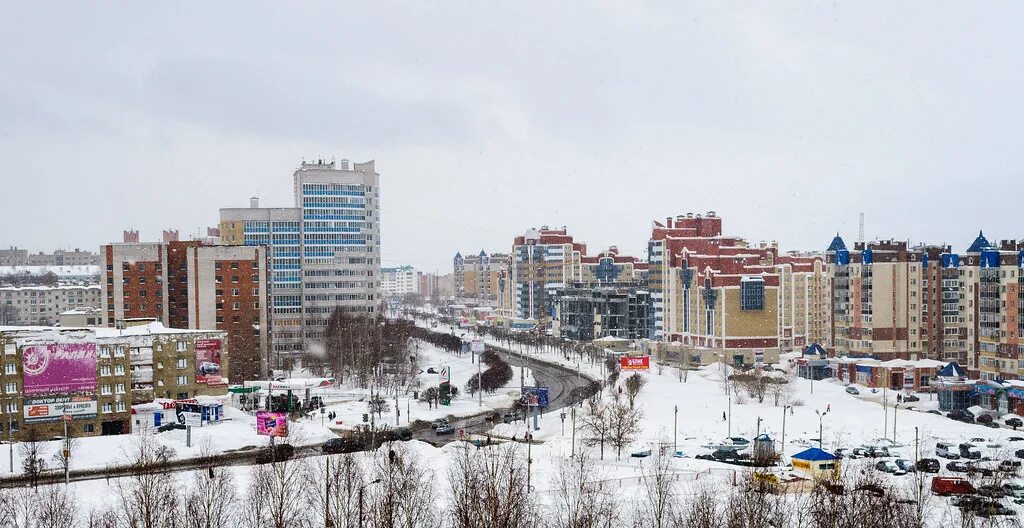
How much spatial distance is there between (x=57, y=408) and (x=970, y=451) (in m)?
33.1

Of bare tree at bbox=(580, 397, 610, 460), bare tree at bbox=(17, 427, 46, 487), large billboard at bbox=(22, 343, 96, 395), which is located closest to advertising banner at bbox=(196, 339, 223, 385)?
large billboard at bbox=(22, 343, 96, 395)

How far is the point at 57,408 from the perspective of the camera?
36.2m

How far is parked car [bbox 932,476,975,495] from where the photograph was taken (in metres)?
27.1

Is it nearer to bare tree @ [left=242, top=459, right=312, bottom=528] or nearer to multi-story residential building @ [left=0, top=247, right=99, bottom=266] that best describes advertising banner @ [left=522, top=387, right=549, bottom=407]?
bare tree @ [left=242, top=459, right=312, bottom=528]

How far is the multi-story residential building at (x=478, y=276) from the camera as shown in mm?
147538

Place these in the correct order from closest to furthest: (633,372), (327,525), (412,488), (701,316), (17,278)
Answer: (327,525) < (412,488) < (633,372) < (701,316) < (17,278)

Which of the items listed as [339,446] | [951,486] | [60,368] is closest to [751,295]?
[339,446]

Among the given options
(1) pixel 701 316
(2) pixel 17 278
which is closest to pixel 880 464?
(1) pixel 701 316

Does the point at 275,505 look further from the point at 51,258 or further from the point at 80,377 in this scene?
the point at 51,258

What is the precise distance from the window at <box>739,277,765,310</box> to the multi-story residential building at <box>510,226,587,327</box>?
3578 centimetres

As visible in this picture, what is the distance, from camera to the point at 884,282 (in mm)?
61500

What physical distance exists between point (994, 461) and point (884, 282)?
28.7 metres

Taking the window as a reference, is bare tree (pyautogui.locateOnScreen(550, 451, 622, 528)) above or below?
below

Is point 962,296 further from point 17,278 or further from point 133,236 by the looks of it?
point 17,278
